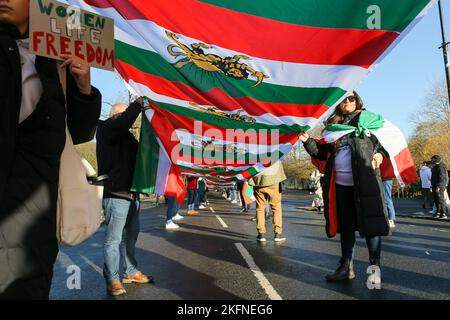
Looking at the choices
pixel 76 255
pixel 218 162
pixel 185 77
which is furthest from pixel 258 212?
pixel 185 77

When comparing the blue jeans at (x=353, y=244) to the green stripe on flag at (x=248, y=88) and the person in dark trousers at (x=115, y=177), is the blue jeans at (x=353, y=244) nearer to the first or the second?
the green stripe on flag at (x=248, y=88)

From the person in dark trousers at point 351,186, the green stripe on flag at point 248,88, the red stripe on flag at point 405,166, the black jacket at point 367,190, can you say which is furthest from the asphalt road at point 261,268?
the green stripe on flag at point 248,88

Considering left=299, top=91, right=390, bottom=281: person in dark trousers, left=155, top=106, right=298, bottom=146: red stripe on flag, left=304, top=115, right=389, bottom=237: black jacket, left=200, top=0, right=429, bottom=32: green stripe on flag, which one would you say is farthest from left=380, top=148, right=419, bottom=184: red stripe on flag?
left=200, top=0, right=429, bottom=32: green stripe on flag

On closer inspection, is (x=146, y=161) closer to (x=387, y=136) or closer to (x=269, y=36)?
(x=269, y=36)

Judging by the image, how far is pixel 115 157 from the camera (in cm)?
390

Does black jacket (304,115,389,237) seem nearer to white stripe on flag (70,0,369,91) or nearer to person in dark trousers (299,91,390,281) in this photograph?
person in dark trousers (299,91,390,281)

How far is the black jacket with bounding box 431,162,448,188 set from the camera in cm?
1159

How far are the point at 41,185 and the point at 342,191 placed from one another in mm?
3297

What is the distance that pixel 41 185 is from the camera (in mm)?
1576

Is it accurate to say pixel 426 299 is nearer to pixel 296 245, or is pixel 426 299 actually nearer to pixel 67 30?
pixel 296 245

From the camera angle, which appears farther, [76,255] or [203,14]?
[76,255]

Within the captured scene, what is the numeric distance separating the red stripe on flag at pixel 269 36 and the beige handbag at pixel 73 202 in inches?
55.5

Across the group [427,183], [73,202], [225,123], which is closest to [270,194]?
[225,123]
